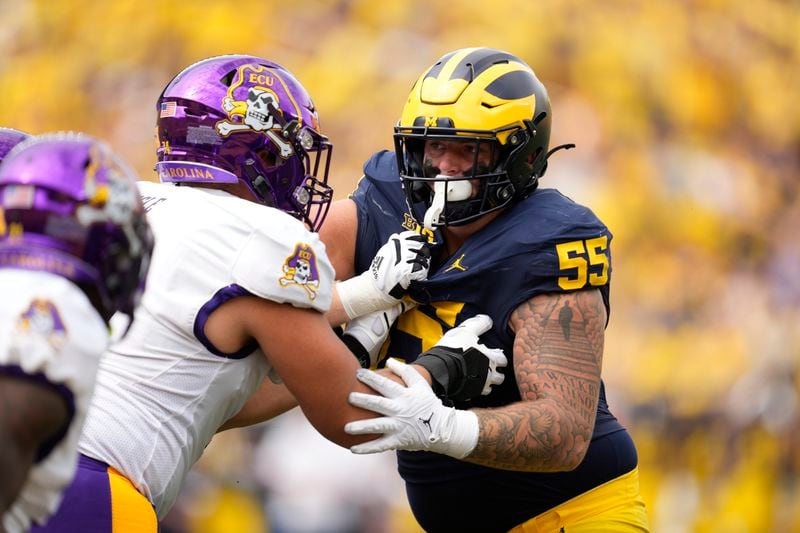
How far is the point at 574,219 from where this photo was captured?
2984mm

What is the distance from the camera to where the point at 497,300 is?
9.71 ft

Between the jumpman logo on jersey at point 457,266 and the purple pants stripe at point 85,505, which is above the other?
the jumpman logo on jersey at point 457,266

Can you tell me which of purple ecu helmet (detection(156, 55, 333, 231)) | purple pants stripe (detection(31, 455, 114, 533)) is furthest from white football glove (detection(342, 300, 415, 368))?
purple pants stripe (detection(31, 455, 114, 533))

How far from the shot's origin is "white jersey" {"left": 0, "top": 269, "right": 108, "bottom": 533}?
1.50 meters

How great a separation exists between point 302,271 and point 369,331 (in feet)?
2.55

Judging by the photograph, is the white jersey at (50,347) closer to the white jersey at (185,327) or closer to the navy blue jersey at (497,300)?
the white jersey at (185,327)

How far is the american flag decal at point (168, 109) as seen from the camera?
2777 mm

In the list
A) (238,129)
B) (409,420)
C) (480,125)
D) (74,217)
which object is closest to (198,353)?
(409,420)

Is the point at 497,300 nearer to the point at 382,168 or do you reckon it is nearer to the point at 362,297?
the point at 362,297

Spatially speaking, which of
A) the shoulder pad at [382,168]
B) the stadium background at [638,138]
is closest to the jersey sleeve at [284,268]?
the shoulder pad at [382,168]

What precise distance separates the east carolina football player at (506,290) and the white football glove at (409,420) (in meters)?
0.09

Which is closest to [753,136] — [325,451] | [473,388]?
[325,451]

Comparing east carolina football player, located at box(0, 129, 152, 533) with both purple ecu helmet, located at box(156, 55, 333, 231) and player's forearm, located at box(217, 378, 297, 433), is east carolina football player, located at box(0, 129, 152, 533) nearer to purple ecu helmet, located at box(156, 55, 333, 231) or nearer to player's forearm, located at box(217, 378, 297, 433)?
purple ecu helmet, located at box(156, 55, 333, 231)

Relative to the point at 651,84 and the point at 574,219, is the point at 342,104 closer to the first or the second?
the point at 651,84
